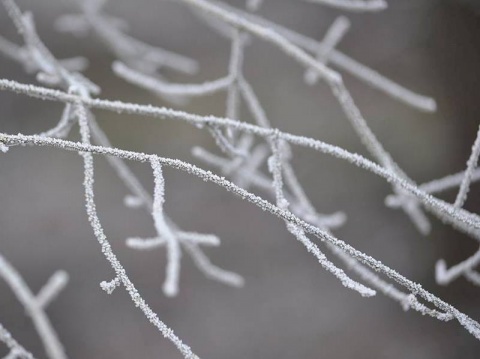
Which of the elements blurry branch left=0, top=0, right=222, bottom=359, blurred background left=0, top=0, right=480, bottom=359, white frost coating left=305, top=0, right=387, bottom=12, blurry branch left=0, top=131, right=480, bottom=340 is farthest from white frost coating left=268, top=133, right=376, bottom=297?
blurred background left=0, top=0, right=480, bottom=359

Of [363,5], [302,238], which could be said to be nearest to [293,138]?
[302,238]

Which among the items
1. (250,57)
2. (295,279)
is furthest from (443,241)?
(250,57)

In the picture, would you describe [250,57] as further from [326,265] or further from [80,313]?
[326,265]

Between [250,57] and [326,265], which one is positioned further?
[250,57]

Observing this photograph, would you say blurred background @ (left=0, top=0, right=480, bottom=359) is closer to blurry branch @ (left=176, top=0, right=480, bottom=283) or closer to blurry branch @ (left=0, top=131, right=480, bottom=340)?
blurry branch @ (left=176, top=0, right=480, bottom=283)

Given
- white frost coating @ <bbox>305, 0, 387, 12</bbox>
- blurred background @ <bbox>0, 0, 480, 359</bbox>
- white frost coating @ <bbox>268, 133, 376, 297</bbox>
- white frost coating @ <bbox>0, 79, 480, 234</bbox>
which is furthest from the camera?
blurred background @ <bbox>0, 0, 480, 359</bbox>

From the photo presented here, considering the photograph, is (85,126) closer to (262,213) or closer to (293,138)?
(293,138)

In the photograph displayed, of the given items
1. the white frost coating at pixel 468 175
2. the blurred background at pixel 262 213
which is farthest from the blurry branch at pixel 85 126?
the blurred background at pixel 262 213

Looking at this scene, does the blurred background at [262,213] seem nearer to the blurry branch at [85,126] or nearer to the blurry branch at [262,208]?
the blurry branch at [85,126]
